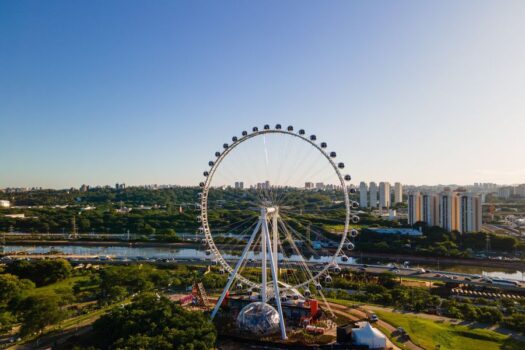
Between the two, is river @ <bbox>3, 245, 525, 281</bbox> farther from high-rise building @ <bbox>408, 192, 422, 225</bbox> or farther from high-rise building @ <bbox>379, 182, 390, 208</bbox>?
high-rise building @ <bbox>379, 182, 390, 208</bbox>

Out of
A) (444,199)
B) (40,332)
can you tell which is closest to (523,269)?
(444,199)

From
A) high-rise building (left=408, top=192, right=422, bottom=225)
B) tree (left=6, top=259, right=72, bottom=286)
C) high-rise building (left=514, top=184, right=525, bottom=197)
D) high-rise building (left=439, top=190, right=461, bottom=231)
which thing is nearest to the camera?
tree (left=6, top=259, right=72, bottom=286)

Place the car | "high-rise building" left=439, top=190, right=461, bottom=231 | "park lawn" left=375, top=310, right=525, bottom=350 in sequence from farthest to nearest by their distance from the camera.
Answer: "high-rise building" left=439, top=190, right=461, bottom=231
the car
"park lawn" left=375, top=310, right=525, bottom=350

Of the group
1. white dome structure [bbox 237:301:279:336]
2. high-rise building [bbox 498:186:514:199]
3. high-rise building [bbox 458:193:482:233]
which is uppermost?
high-rise building [bbox 498:186:514:199]

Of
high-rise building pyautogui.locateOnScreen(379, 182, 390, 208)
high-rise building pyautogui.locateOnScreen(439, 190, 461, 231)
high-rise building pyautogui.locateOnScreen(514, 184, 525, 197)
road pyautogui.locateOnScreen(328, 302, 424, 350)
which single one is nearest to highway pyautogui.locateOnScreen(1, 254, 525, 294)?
road pyautogui.locateOnScreen(328, 302, 424, 350)

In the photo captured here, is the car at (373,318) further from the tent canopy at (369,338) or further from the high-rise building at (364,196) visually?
the high-rise building at (364,196)

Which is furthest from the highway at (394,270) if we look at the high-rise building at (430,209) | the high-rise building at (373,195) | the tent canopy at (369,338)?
the high-rise building at (373,195)
